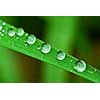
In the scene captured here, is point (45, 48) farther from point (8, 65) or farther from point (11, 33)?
point (8, 65)

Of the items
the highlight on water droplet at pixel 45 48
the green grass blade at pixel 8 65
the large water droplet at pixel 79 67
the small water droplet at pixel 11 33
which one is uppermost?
the small water droplet at pixel 11 33

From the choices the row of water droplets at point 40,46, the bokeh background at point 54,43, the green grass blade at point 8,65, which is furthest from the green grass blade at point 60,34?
the row of water droplets at point 40,46

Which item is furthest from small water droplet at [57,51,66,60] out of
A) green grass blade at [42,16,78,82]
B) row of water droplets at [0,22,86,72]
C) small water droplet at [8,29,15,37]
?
green grass blade at [42,16,78,82]

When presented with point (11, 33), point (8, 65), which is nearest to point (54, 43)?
point (8, 65)

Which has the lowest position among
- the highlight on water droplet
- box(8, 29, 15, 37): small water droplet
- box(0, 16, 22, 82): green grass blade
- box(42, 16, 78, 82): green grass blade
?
box(0, 16, 22, 82): green grass blade

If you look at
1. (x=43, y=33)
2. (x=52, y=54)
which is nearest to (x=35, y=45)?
(x=52, y=54)

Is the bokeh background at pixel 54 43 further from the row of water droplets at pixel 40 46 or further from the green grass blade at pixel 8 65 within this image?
the row of water droplets at pixel 40 46

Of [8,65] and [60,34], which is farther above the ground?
[60,34]

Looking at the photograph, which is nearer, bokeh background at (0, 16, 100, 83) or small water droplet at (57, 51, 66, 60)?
small water droplet at (57, 51, 66, 60)

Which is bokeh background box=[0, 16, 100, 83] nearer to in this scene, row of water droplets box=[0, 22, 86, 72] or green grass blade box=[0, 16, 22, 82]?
green grass blade box=[0, 16, 22, 82]
